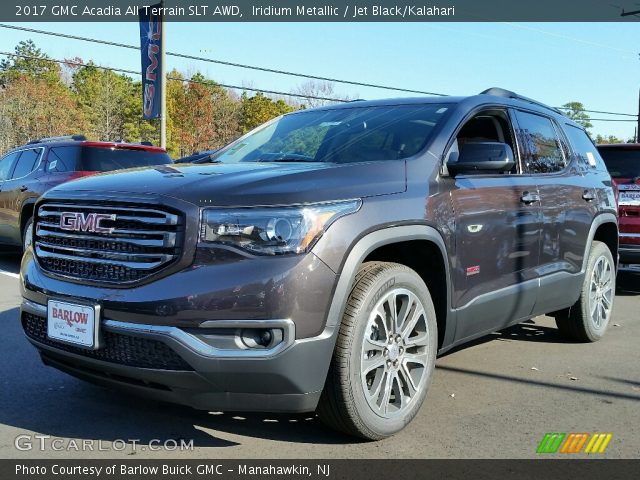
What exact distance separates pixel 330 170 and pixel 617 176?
19.8ft

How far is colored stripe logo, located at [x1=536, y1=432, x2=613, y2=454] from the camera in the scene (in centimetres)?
330

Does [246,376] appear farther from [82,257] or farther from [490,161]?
[490,161]

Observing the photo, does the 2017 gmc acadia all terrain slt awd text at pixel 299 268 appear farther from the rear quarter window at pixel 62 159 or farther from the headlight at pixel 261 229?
the rear quarter window at pixel 62 159

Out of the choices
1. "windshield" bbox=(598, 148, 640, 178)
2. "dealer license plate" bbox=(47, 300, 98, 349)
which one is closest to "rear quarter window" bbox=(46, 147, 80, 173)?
"dealer license plate" bbox=(47, 300, 98, 349)

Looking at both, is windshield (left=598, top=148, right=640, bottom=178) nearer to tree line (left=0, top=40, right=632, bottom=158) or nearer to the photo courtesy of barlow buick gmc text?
the photo courtesy of barlow buick gmc text

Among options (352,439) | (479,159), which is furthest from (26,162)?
(352,439)

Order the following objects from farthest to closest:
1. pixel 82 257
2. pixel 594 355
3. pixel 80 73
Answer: pixel 80 73 < pixel 594 355 < pixel 82 257

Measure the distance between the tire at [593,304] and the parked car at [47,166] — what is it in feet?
19.0

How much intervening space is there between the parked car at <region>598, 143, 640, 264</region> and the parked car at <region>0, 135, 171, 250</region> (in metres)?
6.04

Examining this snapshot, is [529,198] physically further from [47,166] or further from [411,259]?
[47,166]

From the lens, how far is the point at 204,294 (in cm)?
277

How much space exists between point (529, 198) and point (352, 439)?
83.9 inches

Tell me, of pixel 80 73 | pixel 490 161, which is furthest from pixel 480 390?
pixel 80 73

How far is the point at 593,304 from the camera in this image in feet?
18.3
